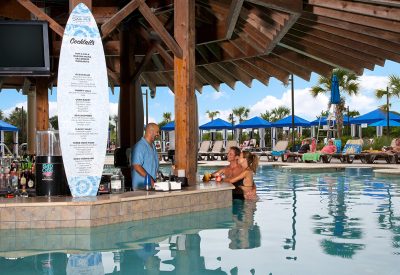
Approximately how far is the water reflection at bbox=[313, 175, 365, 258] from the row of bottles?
3460 mm

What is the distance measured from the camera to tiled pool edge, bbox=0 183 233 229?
593cm

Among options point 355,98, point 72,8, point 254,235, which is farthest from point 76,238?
point 355,98

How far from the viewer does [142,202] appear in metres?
6.62

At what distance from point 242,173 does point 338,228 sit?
2.99 metres

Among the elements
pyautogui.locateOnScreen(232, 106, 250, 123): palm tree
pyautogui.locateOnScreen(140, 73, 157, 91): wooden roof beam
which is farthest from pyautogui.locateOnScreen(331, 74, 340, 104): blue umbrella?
pyautogui.locateOnScreen(232, 106, 250, 123): palm tree

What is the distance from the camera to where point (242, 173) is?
9109 millimetres

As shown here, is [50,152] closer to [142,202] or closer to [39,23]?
[142,202]

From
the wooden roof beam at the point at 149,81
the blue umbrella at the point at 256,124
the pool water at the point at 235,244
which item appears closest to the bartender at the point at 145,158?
the pool water at the point at 235,244

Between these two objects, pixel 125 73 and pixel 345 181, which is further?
pixel 345 181

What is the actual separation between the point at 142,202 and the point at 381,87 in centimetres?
3611

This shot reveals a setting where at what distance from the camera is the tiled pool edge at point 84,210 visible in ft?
19.5

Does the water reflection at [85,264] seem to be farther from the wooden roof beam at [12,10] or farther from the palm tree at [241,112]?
the palm tree at [241,112]

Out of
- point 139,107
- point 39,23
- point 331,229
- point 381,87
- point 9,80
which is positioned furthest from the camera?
point 381,87

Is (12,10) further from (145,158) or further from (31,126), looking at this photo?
(31,126)
